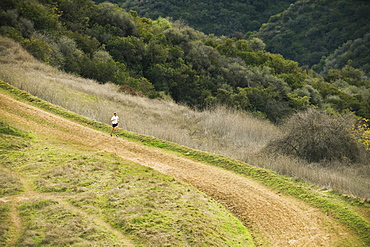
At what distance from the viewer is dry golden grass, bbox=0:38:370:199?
15.1 meters

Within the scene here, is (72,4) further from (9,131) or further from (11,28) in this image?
(9,131)

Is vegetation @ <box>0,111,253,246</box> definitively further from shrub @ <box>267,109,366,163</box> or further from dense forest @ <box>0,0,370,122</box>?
dense forest @ <box>0,0,370,122</box>

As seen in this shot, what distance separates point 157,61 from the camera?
39844 millimetres

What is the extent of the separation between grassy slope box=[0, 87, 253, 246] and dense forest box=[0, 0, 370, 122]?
16448 mm

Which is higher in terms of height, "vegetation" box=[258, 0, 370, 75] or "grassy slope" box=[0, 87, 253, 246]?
"vegetation" box=[258, 0, 370, 75]

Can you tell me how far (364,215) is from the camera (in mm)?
11055

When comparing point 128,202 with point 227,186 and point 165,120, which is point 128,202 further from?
point 165,120

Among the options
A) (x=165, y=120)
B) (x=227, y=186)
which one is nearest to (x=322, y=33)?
(x=165, y=120)

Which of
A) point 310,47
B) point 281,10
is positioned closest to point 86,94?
point 310,47

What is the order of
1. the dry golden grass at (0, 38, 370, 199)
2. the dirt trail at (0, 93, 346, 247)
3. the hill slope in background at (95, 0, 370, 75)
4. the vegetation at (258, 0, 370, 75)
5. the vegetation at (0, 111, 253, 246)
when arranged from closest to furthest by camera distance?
the vegetation at (0, 111, 253, 246)
the dirt trail at (0, 93, 346, 247)
the dry golden grass at (0, 38, 370, 199)
the vegetation at (258, 0, 370, 75)
the hill slope in background at (95, 0, 370, 75)

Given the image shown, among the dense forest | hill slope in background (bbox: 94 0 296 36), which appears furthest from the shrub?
hill slope in background (bbox: 94 0 296 36)

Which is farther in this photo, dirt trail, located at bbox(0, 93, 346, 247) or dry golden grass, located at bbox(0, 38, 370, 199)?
dry golden grass, located at bbox(0, 38, 370, 199)

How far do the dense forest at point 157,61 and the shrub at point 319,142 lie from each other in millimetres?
10617

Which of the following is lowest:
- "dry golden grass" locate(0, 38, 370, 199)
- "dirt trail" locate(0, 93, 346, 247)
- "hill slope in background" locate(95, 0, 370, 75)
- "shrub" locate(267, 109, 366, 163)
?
"dirt trail" locate(0, 93, 346, 247)
